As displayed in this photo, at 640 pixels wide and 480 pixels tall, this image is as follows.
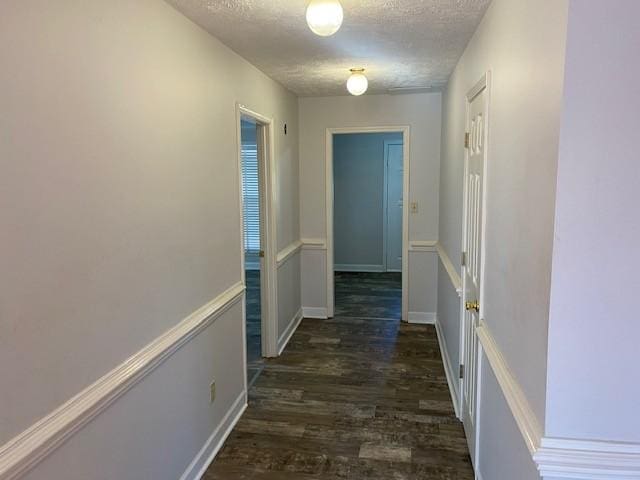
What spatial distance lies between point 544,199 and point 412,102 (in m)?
3.59

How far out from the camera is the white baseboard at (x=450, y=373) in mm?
3145

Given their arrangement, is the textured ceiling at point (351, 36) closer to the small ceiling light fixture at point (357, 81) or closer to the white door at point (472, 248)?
the small ceiling light fixture at point (357, 81)

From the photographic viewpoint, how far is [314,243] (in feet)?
16.4

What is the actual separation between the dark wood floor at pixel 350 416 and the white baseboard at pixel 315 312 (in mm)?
472

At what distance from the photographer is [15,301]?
4.20 feet

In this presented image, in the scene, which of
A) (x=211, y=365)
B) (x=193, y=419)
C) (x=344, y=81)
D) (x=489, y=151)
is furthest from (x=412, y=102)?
(x=193, y=419)

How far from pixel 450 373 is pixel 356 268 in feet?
13.1

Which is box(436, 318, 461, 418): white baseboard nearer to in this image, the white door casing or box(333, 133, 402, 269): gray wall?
the white door casing

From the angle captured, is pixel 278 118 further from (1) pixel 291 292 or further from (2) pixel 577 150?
(2) pixel 577 150

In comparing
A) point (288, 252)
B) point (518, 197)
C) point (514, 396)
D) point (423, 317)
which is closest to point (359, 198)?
point (423, 317)

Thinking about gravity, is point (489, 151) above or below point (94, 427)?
above

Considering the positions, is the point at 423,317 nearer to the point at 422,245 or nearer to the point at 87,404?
the point at 422,245

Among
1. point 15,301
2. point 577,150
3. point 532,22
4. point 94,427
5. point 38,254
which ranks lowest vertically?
point 94,427

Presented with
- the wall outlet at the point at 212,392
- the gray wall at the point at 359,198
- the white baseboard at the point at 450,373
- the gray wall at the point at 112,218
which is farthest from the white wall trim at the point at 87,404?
the gray wall at the point at 359,198
